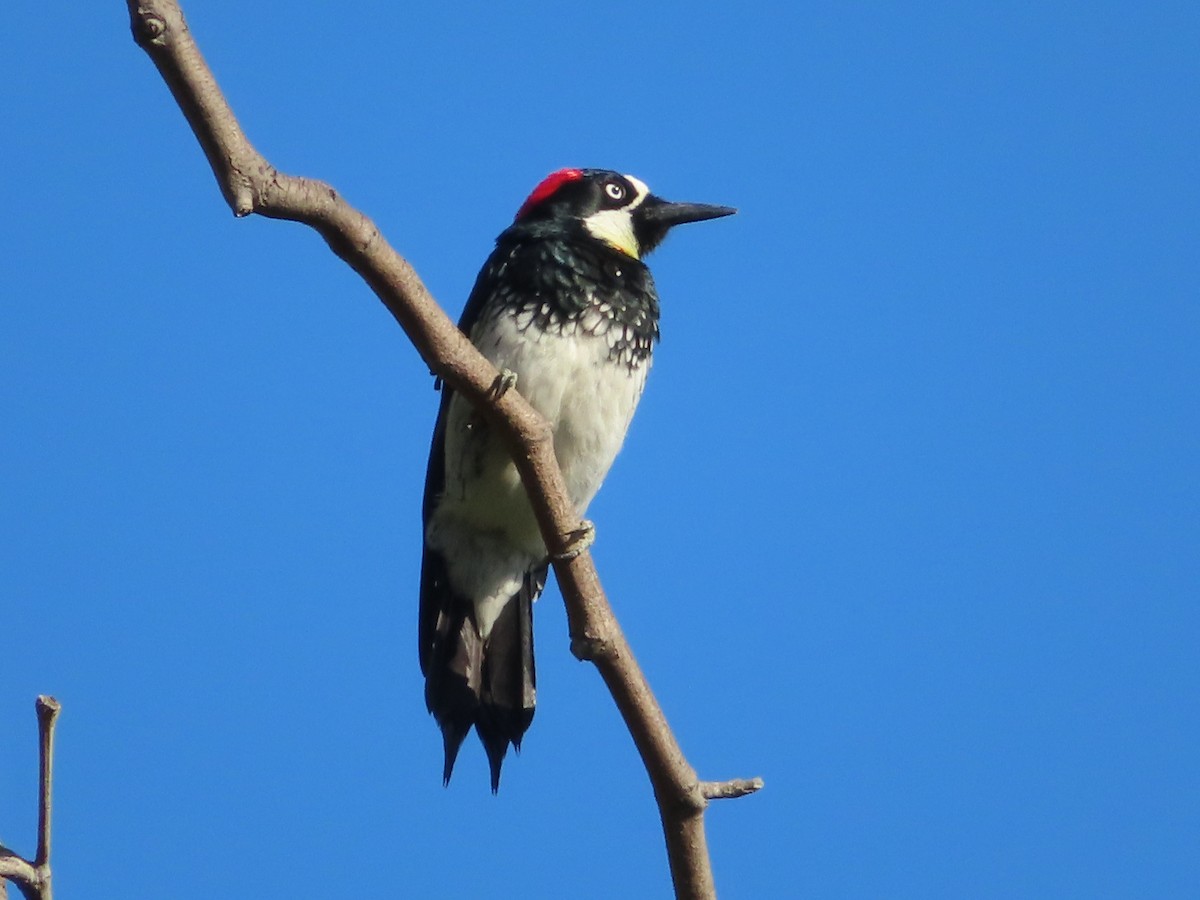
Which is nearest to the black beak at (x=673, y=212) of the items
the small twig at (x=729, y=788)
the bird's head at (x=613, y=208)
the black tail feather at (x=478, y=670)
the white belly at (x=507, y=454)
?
the bird's head at (x=613, y=208)

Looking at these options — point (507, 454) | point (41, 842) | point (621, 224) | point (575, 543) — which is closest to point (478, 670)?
point (507, 454)

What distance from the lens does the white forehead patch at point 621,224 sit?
4938 mm

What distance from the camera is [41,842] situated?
2158 millimetres

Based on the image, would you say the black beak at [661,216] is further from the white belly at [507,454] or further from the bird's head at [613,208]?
the white belly at [507,454]

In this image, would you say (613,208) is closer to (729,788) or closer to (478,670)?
(478,670)

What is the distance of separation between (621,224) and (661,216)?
173mm

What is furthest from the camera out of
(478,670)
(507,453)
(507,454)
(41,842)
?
(478,670)

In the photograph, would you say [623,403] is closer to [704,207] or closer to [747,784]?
[704,207]

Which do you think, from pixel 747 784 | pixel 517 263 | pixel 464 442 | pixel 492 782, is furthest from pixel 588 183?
pixel 747 784

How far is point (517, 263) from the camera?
4418mm

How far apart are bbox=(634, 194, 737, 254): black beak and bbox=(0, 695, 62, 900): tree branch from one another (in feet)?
10.8

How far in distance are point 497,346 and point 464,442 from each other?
1.02 feet

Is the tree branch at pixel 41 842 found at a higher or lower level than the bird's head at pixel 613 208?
lower

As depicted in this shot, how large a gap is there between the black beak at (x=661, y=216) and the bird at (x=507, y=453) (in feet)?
0.88
